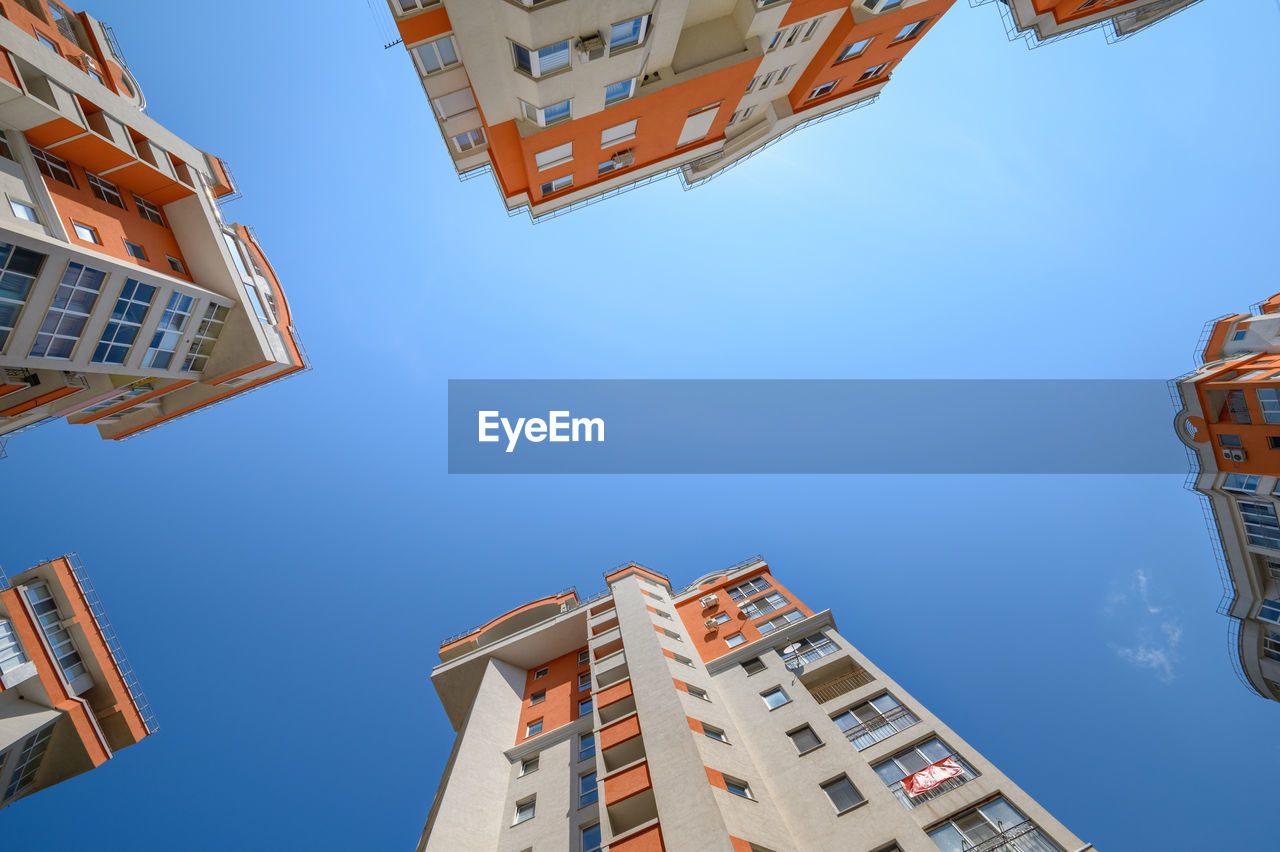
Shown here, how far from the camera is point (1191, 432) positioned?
3238cm

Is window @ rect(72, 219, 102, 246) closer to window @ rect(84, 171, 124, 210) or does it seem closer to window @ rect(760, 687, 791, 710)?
window @ rect(84, 171, 124, 210)

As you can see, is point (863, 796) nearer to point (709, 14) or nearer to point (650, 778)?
point (650, 778)

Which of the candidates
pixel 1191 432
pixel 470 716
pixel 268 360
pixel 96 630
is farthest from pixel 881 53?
pixel 96 630

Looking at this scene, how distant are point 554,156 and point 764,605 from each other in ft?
94.7

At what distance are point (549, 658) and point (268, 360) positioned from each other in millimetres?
26576

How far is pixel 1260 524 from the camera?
1174 inches

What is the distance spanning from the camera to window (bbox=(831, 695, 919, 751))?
22047 mm

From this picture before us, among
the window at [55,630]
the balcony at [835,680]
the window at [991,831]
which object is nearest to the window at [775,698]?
the balcony at [835,680]

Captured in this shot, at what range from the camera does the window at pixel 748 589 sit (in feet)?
122

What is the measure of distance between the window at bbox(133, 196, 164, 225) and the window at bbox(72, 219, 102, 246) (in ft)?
16.1

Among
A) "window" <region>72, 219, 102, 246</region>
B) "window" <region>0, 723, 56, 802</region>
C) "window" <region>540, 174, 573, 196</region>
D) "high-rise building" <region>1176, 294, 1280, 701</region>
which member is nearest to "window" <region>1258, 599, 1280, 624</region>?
"high-rise building" <region>1176, 294, 1280, 701</region>

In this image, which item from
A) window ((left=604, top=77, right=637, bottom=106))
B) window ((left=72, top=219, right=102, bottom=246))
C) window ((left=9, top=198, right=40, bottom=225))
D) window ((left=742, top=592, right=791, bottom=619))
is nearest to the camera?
window ((left=604, top=77, right=637, bottom=106))

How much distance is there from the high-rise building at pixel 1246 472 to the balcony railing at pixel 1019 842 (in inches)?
1003

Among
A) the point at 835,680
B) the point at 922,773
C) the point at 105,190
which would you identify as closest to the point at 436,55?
the point at 105,190
